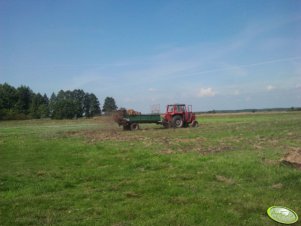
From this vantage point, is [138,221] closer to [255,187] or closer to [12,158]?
[255,187]

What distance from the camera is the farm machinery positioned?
32031mm

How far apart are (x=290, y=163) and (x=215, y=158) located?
2.49m

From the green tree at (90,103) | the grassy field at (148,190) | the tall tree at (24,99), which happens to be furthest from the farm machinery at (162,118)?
the green tree at (90,103)

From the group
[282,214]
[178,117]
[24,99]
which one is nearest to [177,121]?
[178,117]

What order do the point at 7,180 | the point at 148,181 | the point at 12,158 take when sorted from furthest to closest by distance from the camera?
the point at 12,158 < the point at 7,180 < the point at 148,181

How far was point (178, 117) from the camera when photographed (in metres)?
32.7

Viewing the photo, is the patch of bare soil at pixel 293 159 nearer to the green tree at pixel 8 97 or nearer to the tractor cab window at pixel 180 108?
the tractor cab window at pixel 180 108

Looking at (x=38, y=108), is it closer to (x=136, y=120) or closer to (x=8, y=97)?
(x=8, y=97)

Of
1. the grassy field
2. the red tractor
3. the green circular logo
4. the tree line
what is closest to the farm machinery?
the red tractor

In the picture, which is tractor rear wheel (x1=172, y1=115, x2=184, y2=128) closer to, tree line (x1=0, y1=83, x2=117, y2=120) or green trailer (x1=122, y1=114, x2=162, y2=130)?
green trailer (x1=122, y1=114, x2=162, y2=130)

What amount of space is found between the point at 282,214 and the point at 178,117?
26535 millimetres

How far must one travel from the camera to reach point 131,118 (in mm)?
31766

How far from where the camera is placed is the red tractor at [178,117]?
1282 inches

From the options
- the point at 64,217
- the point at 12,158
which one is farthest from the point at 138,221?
the point at 12,158
